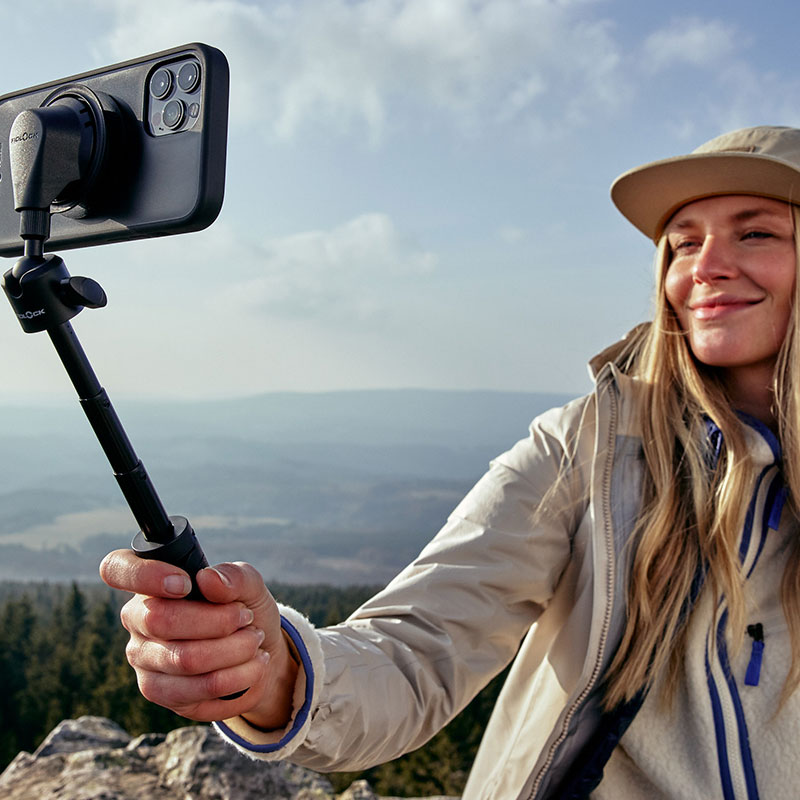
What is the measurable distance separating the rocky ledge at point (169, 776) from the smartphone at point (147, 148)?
201 centimetres

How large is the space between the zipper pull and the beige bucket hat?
3.61ft

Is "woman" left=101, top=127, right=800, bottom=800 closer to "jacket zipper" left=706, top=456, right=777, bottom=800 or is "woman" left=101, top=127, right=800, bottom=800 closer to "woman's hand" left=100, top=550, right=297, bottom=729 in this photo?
"jacket zipper" left=706, top=456, right=777, bottom=800

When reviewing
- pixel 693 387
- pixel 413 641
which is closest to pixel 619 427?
Answer: pixel 693 387

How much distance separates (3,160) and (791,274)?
191 cm

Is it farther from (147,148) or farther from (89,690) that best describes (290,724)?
(89,690)

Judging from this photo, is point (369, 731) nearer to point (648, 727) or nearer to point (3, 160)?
point (648, 727)

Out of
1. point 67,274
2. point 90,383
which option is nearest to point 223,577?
point 90,383

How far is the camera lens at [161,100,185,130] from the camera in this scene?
0.99 meters

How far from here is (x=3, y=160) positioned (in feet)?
3.57

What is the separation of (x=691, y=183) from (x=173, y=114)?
5.49 ft

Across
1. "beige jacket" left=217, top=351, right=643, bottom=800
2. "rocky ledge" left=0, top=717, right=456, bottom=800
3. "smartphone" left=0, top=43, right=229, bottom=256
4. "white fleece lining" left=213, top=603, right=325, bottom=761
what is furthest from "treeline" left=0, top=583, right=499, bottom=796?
"smartphone" left=0, top=43, right=229, bottom=256

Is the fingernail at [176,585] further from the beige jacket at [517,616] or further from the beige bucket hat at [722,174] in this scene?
the beige bucket hat at [722,174]

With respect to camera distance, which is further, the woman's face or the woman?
the woman's face

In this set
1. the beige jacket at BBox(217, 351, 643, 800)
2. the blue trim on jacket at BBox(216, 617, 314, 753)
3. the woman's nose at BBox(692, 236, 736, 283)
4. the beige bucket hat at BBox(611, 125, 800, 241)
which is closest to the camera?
the blue trim on jacket at BBox(216, 617, 314, 753)
